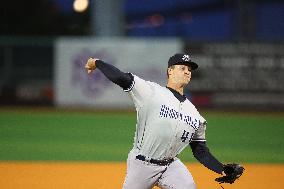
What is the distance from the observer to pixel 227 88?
18672mm

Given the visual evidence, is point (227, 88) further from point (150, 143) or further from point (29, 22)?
point (150, 143)

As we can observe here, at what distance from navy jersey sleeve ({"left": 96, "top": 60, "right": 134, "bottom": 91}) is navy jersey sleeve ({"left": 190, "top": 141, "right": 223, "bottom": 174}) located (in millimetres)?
860

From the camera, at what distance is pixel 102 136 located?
41.9ft

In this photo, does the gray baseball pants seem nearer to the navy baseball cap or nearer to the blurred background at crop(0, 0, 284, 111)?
the navy baseball cap

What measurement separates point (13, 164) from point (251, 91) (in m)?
11.0

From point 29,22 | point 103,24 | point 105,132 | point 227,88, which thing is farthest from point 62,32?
point 105,132

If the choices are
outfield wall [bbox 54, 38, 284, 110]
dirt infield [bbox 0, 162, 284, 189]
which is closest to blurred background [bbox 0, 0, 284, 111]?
outfield wall [bbox 54, 38, 284, 110]

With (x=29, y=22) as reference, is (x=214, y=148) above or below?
below

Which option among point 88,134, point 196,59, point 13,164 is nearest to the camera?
point 13,164

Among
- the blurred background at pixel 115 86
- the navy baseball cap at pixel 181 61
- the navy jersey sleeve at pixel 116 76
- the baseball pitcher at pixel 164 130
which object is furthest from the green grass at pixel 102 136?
the navy jersey sleeve at pixel 116 76

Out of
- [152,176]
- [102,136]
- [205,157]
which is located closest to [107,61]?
[102,136]

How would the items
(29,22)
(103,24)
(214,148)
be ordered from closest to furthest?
(214,148) → (103,24) → (29,22)

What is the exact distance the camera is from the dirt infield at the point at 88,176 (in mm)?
7376

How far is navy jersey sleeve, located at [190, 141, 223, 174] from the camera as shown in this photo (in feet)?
16.0
